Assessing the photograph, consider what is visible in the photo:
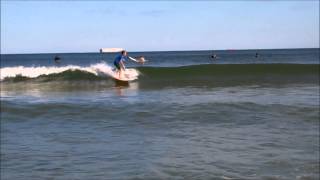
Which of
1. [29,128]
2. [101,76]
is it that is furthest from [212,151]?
[101,76]

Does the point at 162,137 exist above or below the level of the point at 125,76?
below

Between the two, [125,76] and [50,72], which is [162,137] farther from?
[50,72]

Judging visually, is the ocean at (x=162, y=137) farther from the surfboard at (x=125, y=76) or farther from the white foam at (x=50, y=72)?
the white foam at (x=50, y=72)

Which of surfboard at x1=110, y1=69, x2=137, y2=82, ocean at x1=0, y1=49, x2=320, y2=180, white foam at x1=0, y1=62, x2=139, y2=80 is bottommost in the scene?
ocean at x1=0, y1=49, x2=320, y2=180

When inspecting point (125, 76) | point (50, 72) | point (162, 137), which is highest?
point (50, 72)

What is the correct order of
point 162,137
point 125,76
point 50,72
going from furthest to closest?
point 50,72 < point 125,76 < point 162,137

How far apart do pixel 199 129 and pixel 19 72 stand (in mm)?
21361

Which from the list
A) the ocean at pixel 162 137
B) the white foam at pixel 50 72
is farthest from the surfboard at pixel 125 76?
the ocean at pixel 162 137

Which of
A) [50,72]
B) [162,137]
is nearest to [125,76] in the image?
[50,72]

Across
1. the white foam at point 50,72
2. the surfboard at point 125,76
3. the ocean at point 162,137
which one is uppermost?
the white foam at point 50,72

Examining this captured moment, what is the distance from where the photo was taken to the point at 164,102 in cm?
1538

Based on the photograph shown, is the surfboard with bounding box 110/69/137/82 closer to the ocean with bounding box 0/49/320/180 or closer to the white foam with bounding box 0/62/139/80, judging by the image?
the white foam with bounding box 0/62/139/80

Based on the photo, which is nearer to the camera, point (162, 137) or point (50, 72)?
point (162, 137)

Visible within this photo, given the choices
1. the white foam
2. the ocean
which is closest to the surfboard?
the white foam
